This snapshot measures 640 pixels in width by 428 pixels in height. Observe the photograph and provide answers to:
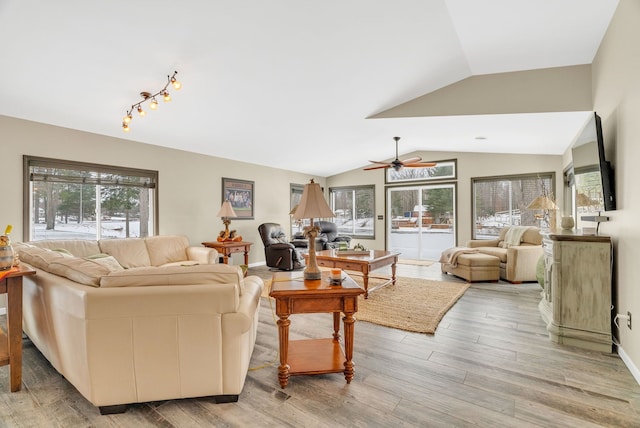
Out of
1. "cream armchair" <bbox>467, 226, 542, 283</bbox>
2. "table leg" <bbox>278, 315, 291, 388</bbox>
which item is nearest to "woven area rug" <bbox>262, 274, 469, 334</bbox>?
"cream armchair" <bbox>467, 226, 542, 283</bbox>

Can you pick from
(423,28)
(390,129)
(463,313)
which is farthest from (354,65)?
(463,313)

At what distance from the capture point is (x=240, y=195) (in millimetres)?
6562

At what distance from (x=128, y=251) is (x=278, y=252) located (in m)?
2.65

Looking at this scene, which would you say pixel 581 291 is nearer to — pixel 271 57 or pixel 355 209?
pixel 271 57

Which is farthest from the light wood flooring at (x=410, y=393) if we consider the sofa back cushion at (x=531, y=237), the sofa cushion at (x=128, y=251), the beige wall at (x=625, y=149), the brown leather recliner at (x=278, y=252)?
the brown leather recliner at (x=278, y=252)

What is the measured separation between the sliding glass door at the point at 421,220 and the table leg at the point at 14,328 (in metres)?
7.18

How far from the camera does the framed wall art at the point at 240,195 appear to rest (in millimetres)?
6262

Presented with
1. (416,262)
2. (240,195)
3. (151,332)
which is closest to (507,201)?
(416,262)

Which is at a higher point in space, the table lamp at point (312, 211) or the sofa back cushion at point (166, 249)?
the table lamp at point (312, 211)

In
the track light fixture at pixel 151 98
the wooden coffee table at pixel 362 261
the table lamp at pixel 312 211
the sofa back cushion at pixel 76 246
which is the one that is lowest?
the wooden coffee table at pixel 362 261

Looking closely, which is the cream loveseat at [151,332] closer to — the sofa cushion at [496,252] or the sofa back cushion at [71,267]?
the sofa back cushion at [71,267]

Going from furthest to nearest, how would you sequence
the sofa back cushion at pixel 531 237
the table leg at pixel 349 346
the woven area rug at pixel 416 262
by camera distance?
the woven area rug at pixel 416 262, the sofa back cushion at pixel 531 237, the table leg at pixel 349 346

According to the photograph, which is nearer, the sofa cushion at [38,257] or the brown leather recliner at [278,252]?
the sofa cushion at [38,257]

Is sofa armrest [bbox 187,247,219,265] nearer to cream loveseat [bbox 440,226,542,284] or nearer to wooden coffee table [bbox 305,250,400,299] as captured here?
wooden coffee table [bbox 305,250,400,299]
